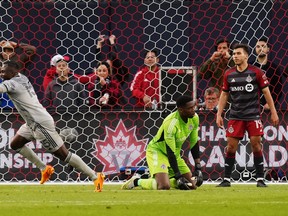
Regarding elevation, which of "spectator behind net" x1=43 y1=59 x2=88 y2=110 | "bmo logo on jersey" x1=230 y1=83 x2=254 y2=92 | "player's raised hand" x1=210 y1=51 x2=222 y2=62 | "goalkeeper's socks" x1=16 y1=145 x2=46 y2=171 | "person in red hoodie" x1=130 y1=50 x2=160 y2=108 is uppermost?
"player's raised hand" x1=210 y1=51 x2=222 y2=62

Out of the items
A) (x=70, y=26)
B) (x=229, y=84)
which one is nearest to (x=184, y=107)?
(x=229, y=84)

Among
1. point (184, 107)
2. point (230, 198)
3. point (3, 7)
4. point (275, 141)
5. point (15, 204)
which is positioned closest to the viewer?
point (15, 204)

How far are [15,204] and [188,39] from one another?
24.0ft

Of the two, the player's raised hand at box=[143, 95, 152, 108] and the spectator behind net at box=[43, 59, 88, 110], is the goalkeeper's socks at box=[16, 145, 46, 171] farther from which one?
the player's raised hand at box=[143, 95, 152, 108]

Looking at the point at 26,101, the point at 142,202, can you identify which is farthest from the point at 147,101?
the point at 142,202

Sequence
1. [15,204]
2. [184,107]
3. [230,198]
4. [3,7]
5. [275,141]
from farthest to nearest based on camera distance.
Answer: [3,7], [275,141], [184,107], [230,198], [15,204]

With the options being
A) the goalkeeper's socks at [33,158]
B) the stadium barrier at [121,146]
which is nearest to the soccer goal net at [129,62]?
the stadium barrier at [121,146]

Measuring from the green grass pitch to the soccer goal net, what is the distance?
2116mm

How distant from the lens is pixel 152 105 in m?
15.9

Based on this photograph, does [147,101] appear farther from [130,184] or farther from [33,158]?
[33,158]

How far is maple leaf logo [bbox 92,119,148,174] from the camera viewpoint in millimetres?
15914

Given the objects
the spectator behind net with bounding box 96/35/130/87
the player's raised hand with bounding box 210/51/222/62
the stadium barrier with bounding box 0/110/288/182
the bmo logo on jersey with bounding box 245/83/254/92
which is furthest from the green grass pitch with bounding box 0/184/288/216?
the spectator behind net with bounding box 96/35/130/87

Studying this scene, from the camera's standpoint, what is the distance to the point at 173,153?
13172 millimetres

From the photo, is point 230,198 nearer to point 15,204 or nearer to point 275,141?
point 15,204
